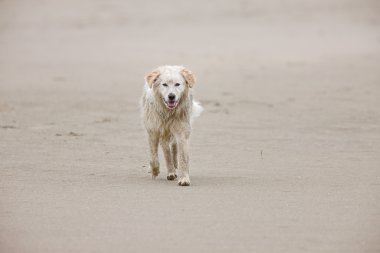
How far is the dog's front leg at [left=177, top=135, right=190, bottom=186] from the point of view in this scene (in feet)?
32.2

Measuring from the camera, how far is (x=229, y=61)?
26.1 metres

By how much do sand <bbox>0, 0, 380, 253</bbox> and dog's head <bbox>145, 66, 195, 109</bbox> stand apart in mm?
883

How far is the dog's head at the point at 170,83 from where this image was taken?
994 centimetres

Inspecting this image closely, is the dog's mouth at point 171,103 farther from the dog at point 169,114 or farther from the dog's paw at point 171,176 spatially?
the dog's paw at point 171,176

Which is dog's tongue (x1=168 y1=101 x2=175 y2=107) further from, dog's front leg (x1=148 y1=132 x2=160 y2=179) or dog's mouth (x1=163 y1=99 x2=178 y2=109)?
dog's front leg (x1=148 y1=132 x2=160 y2=179)

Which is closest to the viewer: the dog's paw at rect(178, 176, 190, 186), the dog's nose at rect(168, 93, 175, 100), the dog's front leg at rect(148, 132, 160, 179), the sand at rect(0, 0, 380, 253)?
the sand at rect(0, 0, 380, 253)

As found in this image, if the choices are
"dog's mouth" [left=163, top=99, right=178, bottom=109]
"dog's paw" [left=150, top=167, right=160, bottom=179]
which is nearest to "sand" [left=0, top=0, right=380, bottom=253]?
"dog's paw" [left=150, top=167, right=160, bottom=179]

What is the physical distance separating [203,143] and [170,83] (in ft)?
10.2

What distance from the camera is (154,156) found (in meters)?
10.4

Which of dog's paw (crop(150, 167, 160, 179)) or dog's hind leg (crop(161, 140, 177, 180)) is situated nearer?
dog's paw (crop(150, 167, 160, 179))

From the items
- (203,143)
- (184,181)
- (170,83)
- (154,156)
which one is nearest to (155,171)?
(154,156)

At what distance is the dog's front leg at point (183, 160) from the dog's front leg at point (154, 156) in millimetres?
312

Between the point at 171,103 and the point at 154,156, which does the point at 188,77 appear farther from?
the point at 154,156

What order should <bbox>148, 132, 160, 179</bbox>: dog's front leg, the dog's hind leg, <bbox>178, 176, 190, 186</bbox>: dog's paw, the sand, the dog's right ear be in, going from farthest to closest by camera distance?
1. the dog's hind leg
2. <bbox>148, 132, 160, 179</bbox>: dog's front leg
3. the dog's right ear
4. <bbox>178, 176, 190, 186</bbox>: dog's paw
5. the sand
